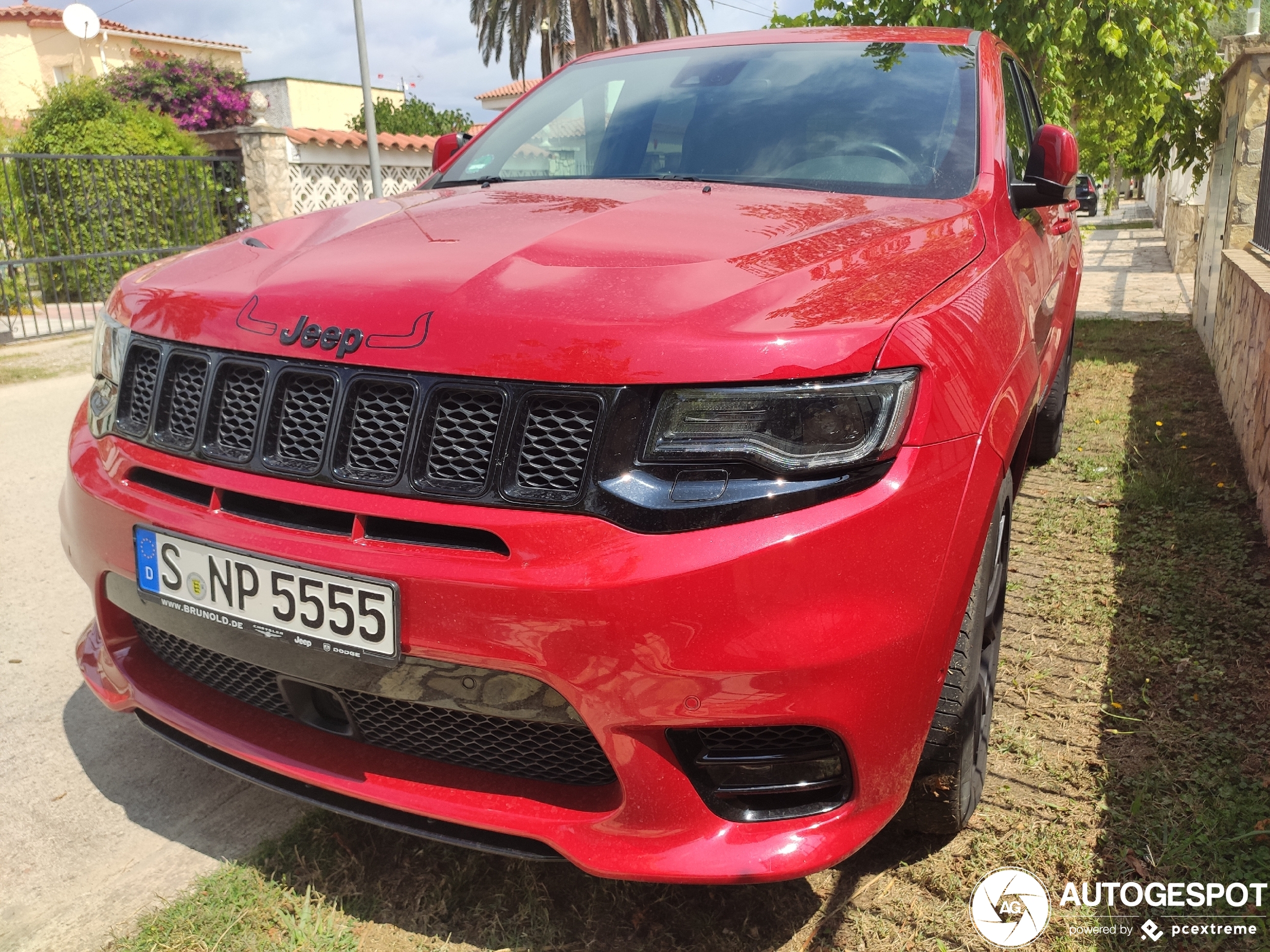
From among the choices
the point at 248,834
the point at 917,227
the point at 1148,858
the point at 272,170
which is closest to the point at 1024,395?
the point at 917,227

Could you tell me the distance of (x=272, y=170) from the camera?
13.0 m

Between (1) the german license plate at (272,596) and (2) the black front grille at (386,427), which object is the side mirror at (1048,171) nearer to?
(2) the black front grille at (386,427)

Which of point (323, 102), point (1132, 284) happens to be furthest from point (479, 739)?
point (323, 102)

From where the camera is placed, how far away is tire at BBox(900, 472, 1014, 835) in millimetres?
1812

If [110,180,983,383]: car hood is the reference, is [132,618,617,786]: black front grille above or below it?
below

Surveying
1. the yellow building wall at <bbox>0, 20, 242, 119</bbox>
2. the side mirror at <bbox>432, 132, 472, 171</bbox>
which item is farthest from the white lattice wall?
the yellow building wall at <bbox>0, 20, 242, 119</bbox>

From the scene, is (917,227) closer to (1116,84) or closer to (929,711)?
(929,711)

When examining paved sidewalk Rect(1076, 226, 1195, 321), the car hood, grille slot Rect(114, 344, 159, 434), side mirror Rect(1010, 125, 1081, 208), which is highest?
side mirror Rect(1010, 125, 1081, 208)

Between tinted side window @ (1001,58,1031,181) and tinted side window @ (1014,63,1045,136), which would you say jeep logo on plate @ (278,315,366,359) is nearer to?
tinted side window @ (1001,58,1031,181)

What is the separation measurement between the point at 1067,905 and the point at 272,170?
1316 centimetres

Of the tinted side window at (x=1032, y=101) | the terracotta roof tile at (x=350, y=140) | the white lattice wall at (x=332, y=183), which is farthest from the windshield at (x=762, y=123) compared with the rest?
the white lattice wall at (x=332, y=183)

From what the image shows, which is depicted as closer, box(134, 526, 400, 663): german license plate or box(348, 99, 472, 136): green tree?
box(134, 526, 400, 663): german license plate

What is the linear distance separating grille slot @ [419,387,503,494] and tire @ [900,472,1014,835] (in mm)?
835

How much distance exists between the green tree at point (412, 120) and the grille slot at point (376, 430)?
23.8m
